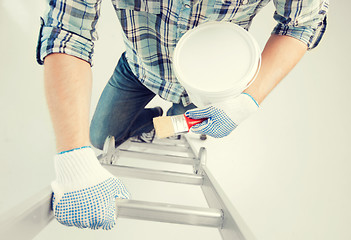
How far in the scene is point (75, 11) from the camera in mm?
485

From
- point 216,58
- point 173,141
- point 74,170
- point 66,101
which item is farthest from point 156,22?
point 173,141

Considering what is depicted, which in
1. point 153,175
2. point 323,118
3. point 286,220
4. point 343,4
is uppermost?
point 343,4

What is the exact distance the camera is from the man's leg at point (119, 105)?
916mm

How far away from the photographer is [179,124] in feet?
1.78

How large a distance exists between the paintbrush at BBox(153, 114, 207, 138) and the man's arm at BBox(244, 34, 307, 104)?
228 millimetres

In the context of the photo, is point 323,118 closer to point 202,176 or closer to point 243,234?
point 202,176

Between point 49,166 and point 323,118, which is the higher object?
point 323,118

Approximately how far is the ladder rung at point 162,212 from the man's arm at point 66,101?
16 cm

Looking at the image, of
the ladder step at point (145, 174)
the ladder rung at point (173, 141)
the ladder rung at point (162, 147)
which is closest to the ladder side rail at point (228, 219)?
the ladder step at point (145, 174)

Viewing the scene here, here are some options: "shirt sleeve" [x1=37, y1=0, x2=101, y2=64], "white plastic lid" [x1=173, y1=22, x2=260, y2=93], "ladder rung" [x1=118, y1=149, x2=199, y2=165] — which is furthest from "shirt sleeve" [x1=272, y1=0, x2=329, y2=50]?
"ladder rung" [x1=118, y1=149, x2=199, y2=165]

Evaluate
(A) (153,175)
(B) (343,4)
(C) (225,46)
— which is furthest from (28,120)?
(B) (343,4)

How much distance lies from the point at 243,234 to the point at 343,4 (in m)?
1.63

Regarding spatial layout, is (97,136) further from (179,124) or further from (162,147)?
(179,124)

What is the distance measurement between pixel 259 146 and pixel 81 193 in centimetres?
115
